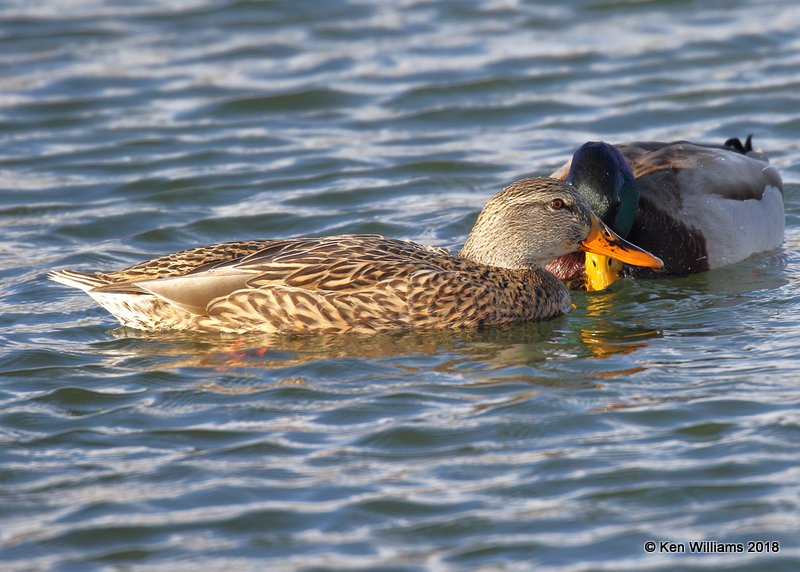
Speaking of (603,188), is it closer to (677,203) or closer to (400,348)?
(677,203)

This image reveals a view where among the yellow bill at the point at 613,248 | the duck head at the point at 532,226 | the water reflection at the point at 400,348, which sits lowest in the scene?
the water reflection at the point at 400,348

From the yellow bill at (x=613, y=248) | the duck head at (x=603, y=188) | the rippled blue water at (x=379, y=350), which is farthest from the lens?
the duck head at (x=603, y=188)

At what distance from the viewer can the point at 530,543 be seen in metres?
5.73

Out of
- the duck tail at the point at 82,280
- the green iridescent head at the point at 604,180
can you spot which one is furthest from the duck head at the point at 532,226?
the duck tail at the point at 82,280

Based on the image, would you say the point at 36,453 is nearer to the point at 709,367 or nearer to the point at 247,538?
the point at 247,538

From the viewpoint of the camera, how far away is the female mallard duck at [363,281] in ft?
26.8

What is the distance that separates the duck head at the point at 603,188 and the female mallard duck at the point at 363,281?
700 mm

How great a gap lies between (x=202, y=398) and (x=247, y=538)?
5.11 feet

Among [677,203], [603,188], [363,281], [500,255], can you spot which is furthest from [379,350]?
[677,203]

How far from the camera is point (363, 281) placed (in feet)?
26.9

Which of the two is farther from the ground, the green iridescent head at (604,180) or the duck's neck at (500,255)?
the green iridescent head at (604,180)

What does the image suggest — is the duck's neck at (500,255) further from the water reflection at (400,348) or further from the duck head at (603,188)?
the duck head at (603,188)

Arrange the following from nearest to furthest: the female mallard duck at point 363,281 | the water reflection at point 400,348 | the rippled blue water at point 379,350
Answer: the rippled blue water at point 379,350
the water reflection at point 400,348
the female mallard duck at point 363,281

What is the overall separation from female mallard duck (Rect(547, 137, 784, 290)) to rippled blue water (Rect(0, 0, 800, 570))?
0.23 meters
